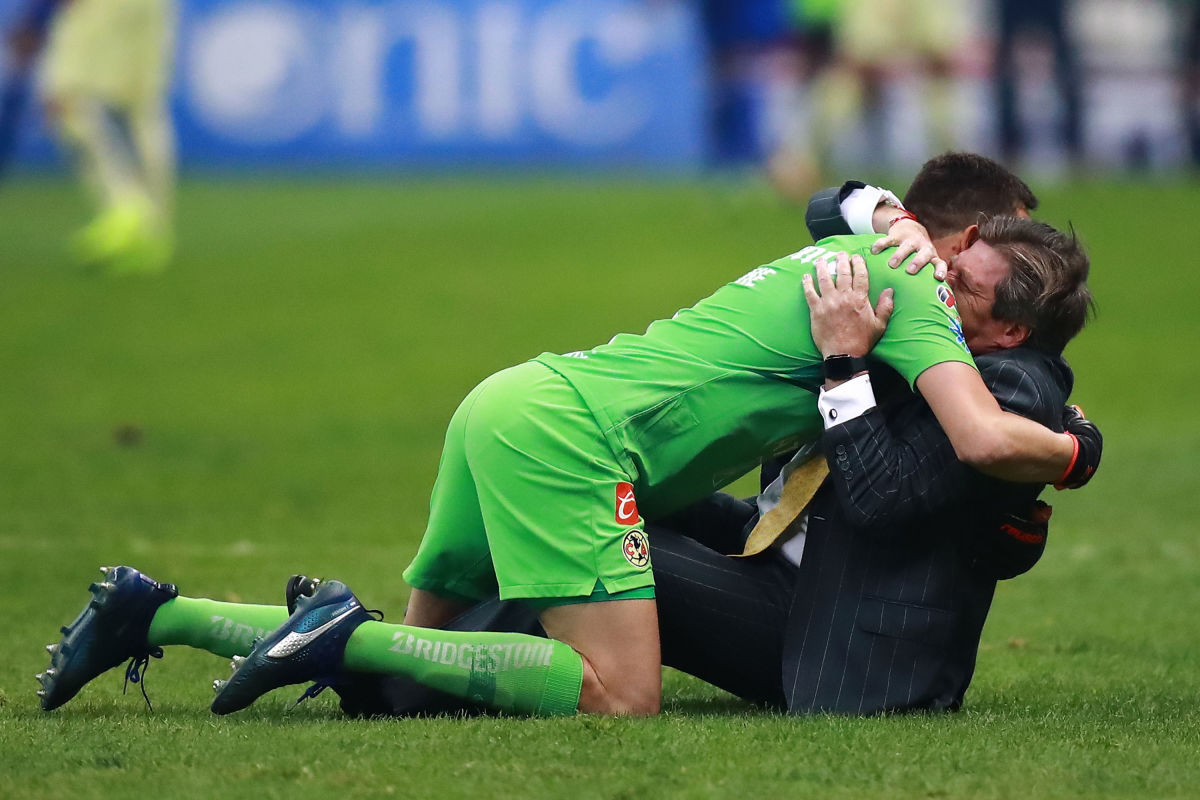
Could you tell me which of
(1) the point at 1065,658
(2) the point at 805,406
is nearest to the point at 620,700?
(2) the point at 805,406

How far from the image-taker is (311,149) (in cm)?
2280

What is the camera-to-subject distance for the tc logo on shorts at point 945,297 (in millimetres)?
4000

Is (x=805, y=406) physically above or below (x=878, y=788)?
above

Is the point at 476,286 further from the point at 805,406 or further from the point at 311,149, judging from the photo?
the point at 805,406

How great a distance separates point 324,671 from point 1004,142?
2034 centimetres

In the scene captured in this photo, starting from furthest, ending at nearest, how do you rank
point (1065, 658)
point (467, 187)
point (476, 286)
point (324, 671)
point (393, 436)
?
point (467, 187)
point (476, 286)
point (393, 436)
point (1065, 658)
point (324, 671)

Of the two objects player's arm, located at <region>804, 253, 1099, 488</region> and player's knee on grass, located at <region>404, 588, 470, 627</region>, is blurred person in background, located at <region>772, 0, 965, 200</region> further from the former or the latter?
player's arm, located at <region>804, 253, 1099, 488</region>

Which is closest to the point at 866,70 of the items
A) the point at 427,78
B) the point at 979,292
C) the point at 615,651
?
the point at 427,78

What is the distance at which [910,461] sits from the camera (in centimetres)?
400

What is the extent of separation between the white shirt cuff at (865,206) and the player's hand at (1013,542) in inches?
32.4

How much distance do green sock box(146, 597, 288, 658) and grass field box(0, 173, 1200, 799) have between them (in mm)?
175

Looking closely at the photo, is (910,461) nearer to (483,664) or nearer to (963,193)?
(963,193)

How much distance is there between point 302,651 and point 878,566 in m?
1.34

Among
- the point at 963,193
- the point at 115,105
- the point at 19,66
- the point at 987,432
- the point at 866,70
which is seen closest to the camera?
the point at 987,432
